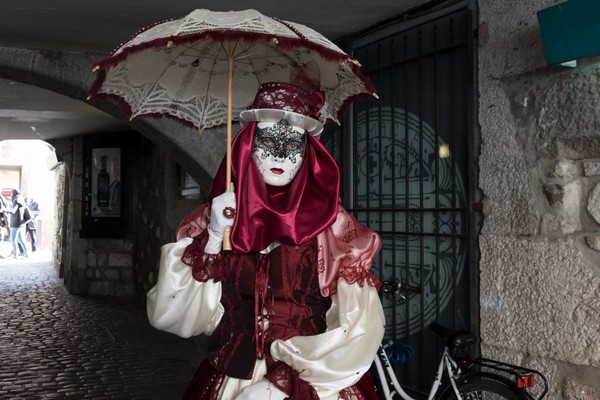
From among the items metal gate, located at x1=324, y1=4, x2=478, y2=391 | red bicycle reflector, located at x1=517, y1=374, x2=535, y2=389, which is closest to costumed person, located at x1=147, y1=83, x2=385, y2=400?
red bicycle reflector, located at x1=517, y1=374, x2=535, y2=389

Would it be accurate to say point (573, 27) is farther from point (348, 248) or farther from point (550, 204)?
point (348, 248)

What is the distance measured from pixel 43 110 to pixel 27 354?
9.81 feet

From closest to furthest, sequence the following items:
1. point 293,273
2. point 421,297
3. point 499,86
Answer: point 293,273 < point 499,86 < point 421,297

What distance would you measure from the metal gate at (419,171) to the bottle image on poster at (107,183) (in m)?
6.33

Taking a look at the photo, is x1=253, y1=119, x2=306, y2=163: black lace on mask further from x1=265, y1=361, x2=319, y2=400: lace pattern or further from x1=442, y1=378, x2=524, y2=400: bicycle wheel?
x1=442, y1=378, x2=524, y2=400: bicycle wheel

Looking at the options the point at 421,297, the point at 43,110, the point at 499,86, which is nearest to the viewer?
the point at 499,86

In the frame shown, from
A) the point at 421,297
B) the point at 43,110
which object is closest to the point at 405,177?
the point at 421,297

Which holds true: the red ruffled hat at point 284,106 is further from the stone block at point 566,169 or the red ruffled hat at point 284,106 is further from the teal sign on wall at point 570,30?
the stone block at point 566,169

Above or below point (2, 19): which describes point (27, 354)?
below

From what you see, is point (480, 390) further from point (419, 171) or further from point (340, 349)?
point (340, 349)

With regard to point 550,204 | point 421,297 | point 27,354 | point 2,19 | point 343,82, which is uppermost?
Result: point 2,19

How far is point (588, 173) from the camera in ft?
8.64

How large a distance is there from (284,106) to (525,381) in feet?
5.36

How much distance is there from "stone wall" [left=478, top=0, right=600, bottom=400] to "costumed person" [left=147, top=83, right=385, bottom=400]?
1063 mm
